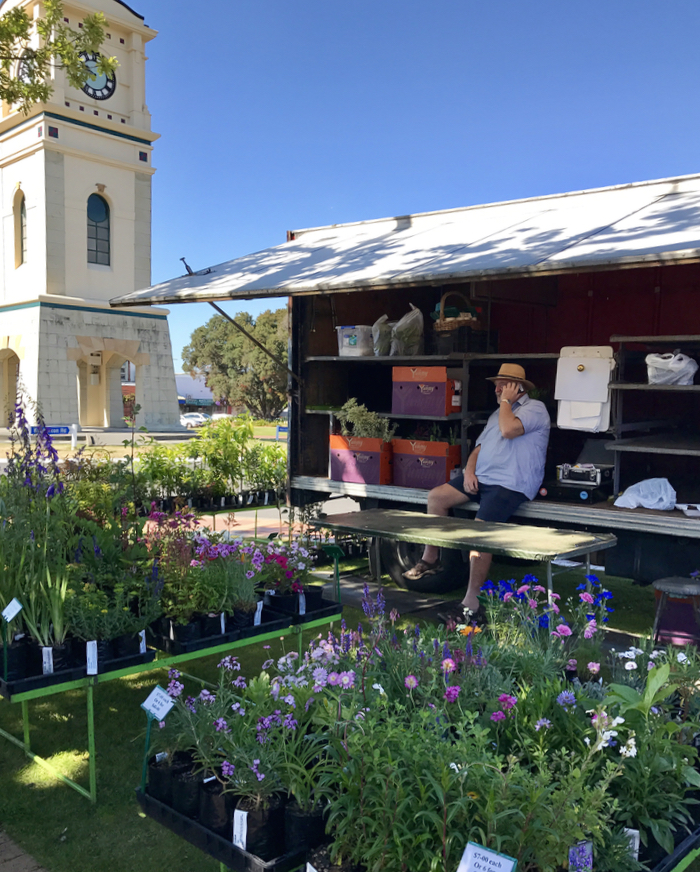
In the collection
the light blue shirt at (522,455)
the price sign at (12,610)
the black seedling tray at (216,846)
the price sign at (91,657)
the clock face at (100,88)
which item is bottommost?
the black seedling tray at (216,846)

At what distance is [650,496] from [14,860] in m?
4.55

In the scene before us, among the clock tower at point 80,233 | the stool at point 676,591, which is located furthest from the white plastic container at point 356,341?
the clock tower at point 80,233

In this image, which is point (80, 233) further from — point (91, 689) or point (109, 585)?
point (91, 689)

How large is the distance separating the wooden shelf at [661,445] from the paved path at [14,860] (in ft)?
14.7

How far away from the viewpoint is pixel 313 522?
19.1 feet

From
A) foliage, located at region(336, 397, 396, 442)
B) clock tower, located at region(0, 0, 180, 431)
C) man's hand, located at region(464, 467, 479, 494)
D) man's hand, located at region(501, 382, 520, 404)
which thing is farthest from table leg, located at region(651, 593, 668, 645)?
clock tower, located at region(0, 0, 180, 431)

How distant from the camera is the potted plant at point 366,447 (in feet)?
23.2

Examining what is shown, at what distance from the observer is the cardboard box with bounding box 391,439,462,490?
22.3 ft

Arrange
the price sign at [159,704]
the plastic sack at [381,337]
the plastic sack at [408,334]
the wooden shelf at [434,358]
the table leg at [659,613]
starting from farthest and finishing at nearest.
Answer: the plastic sack at [381,337] → the plastic sack at [408,334] → the wooden shelf at [434,358] → the table leg at [659,613] → the price sign at [159,704]

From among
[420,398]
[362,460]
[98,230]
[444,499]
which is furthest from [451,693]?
[98,230]

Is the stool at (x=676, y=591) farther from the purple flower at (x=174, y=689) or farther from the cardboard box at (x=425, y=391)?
the purple flower at (x=174, y=689)

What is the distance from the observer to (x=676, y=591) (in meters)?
4.73

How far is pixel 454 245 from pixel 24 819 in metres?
4.97

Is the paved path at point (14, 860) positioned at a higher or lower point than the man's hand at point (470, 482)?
lower
